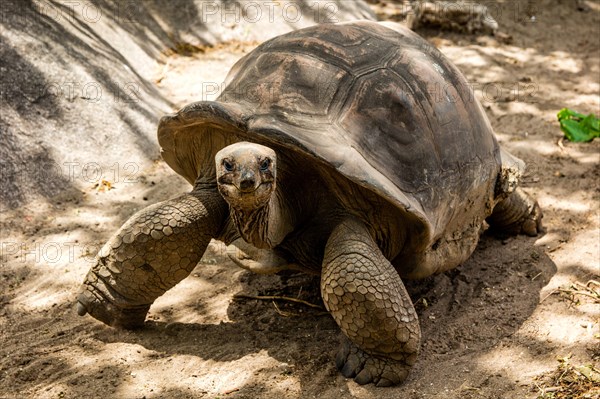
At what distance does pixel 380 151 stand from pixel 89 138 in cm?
304

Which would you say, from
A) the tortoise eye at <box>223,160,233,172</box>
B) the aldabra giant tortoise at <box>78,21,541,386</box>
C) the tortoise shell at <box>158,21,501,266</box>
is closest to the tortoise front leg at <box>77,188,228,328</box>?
the aldabra giant tortoise at <box>78,21,541,386</box>

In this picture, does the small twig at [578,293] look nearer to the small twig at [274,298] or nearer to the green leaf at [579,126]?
the small twig at [274,298]

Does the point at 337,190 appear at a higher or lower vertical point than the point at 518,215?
higher

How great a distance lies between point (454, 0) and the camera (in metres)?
8.91

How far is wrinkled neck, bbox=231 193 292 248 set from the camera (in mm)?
3191

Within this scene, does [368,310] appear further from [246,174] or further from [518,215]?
[518,215]

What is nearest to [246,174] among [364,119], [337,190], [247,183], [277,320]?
[247,183]

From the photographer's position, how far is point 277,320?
4.00m

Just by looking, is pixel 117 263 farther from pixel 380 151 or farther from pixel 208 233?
pixel 380 151

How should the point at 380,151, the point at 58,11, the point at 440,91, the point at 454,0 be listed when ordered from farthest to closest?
the point at 454,0
the point at 58,11
the point at 440,91
the point at 380,151

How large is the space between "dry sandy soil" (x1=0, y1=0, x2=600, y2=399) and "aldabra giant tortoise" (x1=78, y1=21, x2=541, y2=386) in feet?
0.69

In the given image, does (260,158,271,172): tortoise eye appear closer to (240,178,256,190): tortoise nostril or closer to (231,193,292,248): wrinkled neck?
(240,178,256,190): tortoise nostril

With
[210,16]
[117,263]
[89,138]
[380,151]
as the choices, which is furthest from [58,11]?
[380,151]

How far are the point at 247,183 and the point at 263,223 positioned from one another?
439mm
